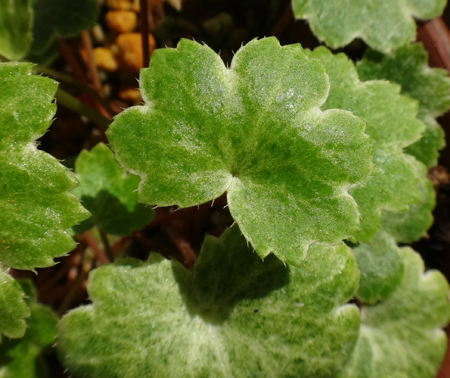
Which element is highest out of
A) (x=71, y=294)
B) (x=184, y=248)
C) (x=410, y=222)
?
(x=410, y=222)

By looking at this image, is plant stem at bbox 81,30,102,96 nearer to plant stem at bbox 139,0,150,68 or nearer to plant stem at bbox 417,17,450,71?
plant stem at bbox 139,0,150,68

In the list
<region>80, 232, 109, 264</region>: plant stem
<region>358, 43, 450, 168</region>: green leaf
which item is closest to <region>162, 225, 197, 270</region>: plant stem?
<region>80, 232, 109, 264</region>: plant stem

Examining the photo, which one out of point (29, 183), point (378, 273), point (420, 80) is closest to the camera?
point (29, 183)

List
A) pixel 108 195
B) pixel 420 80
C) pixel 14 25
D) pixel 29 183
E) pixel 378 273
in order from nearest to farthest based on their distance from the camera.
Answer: pixel 29 183, pixel 14 25, pixel 108 195, pixel 378 273, pixel 420 80

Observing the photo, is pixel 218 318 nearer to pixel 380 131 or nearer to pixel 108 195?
pixel 108 195

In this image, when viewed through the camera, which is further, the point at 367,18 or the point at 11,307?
the point at 367,18

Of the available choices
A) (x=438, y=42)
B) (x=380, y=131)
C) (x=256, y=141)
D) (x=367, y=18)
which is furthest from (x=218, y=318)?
(x=438, y=42)

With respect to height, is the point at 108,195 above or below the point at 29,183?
below
